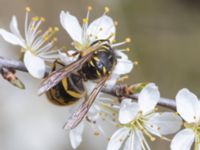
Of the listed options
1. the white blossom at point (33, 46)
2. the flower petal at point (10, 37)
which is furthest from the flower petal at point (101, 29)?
the flower petal at point (10, 37)

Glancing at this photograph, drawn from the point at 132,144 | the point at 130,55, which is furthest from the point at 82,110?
the point at 130,55

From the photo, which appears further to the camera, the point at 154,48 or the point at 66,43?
the point at 154,48

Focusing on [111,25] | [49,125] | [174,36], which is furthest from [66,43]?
[111,25]

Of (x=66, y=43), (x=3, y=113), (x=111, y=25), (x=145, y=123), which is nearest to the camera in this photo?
(x=145, y=123)

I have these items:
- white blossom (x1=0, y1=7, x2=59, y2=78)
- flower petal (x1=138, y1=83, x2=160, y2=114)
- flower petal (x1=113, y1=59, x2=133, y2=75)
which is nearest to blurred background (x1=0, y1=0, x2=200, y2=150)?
white blossom (x1=0, y1=7, x2=59, y2=78)

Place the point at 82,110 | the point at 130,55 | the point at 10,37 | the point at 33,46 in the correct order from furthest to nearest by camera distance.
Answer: the point at 130,55
the point at 33,46
the point at 10,37
the point at 82,110

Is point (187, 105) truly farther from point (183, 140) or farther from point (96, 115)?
point (96, 115)

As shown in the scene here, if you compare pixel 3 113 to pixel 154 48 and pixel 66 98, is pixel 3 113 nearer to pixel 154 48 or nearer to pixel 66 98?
pixel 154 48

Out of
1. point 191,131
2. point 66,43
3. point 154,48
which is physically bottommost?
point 154,48
